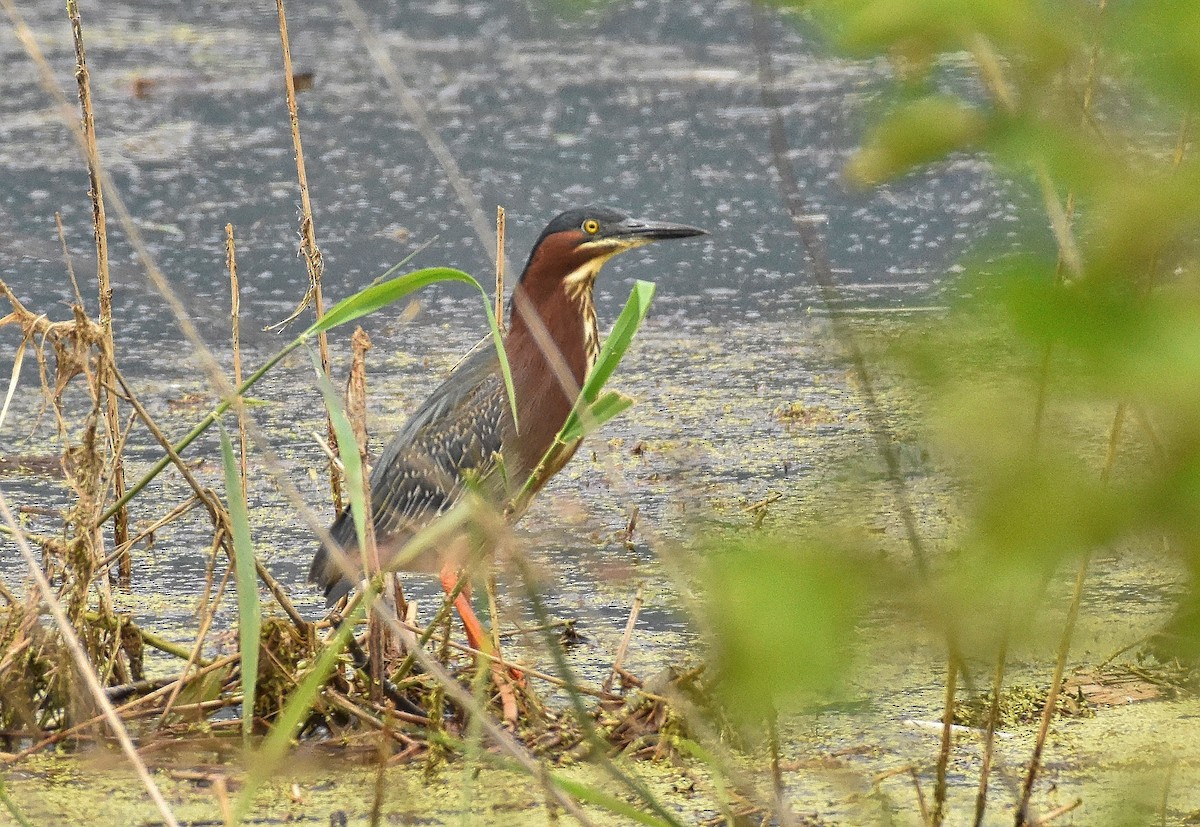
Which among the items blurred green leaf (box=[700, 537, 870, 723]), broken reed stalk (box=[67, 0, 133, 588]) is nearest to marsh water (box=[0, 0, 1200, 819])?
blurred green leaf (box=[700, 537, 870, 723])

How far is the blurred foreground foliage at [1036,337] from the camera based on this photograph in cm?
64

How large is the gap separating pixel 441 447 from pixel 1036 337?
309 centimetres

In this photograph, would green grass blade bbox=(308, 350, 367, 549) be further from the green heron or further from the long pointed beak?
the long pointed beak

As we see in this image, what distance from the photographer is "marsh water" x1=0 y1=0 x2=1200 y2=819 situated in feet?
7.95

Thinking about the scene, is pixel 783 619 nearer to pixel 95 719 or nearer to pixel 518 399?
pixel 95 719

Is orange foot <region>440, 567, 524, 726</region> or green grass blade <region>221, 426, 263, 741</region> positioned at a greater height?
green grass blade <region>221, 426, 263, 741</region>

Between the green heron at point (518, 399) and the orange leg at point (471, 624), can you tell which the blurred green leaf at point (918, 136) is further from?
the green heron at point (518, 399)

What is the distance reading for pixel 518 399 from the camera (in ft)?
11.3

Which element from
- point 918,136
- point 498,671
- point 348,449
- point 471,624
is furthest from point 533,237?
point 918,136

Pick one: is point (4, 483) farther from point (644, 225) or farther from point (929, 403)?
point (929, 403)

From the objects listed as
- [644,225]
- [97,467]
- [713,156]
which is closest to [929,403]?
[97,467]

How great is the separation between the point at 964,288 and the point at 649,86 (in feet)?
23.4

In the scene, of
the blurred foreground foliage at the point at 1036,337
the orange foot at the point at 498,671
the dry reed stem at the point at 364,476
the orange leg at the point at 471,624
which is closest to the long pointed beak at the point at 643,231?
the orange leg at the point at 471,624

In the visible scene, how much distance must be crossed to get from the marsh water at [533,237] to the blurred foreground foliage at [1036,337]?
0.10 ft
